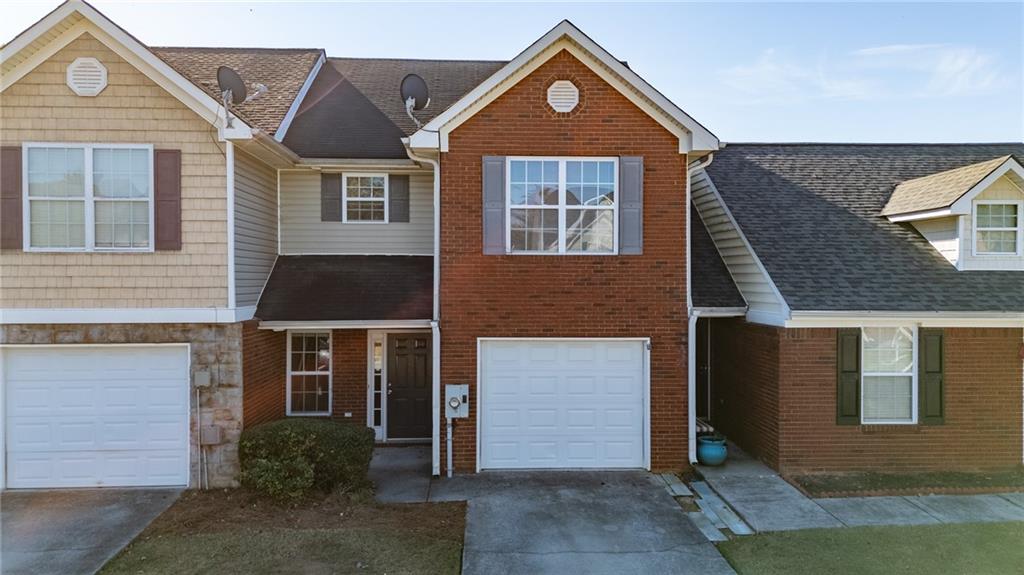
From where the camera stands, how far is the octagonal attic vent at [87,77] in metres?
8.70

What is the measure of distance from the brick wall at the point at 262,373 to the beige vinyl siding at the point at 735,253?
353 inches

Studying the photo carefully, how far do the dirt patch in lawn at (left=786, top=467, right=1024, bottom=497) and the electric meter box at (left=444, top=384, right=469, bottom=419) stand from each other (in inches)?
218

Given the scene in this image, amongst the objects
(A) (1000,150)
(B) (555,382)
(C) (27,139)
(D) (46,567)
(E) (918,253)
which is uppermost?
(A) (1000,150)

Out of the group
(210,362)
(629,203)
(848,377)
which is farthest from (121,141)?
(848,377)

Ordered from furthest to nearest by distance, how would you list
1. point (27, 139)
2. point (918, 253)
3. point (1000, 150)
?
point (1000, 150) → point (918, 253) → point (27, 139)

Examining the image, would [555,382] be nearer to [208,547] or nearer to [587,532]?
[587,532]

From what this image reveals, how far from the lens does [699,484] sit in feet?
30.0

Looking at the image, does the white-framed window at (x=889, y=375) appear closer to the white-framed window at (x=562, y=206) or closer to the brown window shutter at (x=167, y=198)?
the white-framed window at (x=562, y=206)

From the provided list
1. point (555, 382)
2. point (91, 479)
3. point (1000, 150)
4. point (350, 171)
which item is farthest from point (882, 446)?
point (91, 479)

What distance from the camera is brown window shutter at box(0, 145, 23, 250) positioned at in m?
8.59

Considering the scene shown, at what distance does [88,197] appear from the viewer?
342 inches

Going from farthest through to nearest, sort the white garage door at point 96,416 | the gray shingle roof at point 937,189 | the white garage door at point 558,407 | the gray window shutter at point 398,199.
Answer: the gray window shutter at point 398,199, the gray shingle roof at point 937,189, the white garage door at point 558,407, the white garage door at point 96,416

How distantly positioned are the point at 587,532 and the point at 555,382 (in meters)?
2.84

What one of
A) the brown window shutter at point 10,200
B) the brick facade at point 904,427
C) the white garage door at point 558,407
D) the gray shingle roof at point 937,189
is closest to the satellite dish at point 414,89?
the white garage door at point 558,407
